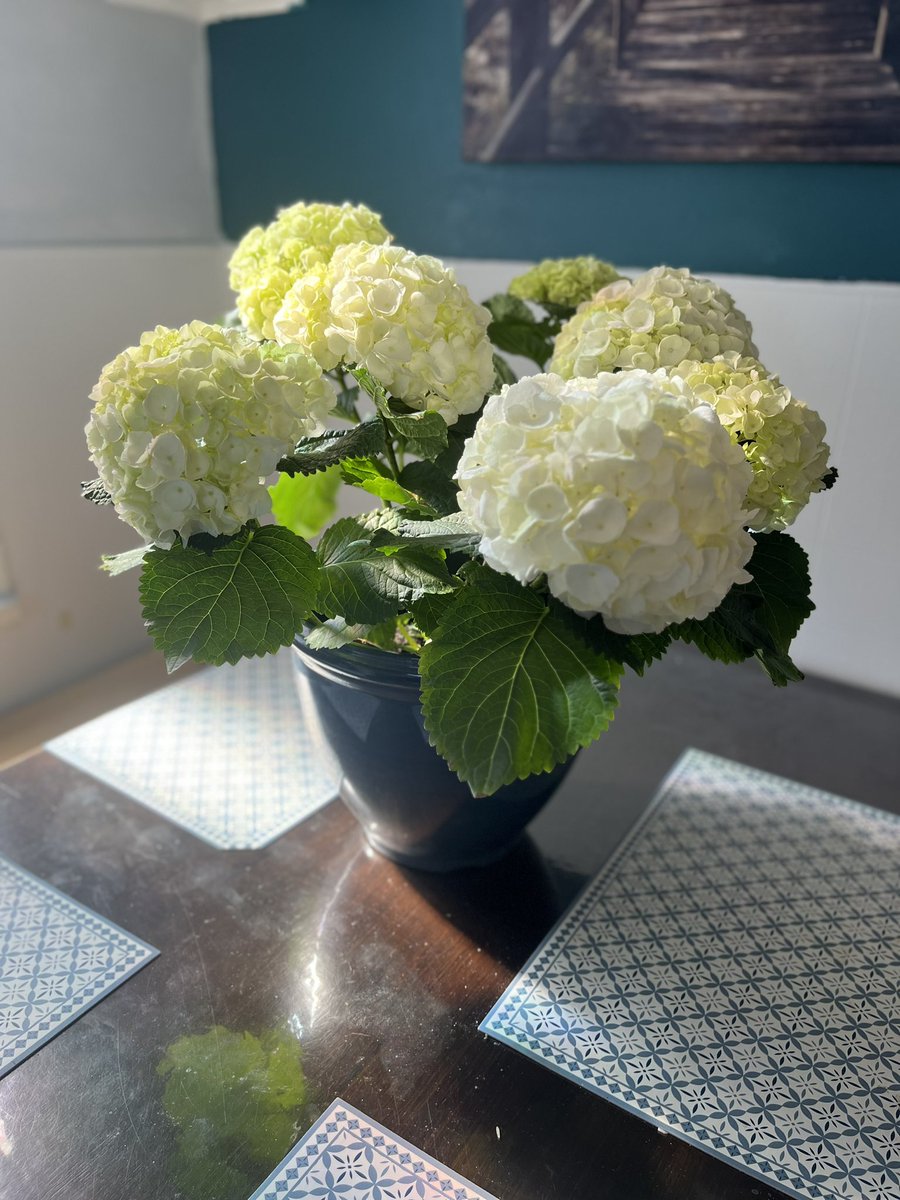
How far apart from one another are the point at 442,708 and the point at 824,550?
88 cm

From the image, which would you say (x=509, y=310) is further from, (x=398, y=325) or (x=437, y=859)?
(x=437, y=859)

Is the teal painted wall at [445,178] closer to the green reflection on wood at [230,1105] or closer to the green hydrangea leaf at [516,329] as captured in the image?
the green hydrangea leaf at [516,329]

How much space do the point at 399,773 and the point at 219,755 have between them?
1.07ft

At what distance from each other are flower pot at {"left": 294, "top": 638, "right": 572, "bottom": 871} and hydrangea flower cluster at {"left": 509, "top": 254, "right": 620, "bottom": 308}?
1.18ft

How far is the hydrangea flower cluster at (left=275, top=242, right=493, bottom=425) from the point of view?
2.05ft

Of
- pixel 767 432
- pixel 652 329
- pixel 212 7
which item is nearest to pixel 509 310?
pixel 652 329

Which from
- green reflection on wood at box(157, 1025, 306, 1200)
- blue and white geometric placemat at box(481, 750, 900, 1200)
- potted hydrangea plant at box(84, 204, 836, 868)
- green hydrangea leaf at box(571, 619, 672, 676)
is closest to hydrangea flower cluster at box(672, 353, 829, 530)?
potted hydrangea plant at box(84, 204, 836, 868)

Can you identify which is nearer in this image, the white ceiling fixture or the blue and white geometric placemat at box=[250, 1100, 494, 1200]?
the blue and white geometric placemat at box=[250, 1100, 494, 1200]

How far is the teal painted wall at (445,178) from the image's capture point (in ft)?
3.85

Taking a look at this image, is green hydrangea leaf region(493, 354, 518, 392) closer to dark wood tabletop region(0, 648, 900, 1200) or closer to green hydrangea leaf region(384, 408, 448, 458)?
green hydrangea leaf region(384, 408, 448, 458)

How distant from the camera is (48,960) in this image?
72 centimetres

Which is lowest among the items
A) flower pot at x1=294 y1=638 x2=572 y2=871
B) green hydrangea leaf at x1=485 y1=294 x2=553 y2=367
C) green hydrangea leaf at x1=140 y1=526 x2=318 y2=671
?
flower pot at x1=294 y1=638 x2=572 y2=871

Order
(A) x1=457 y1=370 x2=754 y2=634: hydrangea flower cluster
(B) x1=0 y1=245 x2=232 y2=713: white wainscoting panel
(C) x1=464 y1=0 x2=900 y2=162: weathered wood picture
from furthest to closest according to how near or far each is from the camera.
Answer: (B) x1=0 y1=245 x2=232 y2=713: white wainscoting panel → (C) x1=464 y1=0 x2=900 y2=162: weathered wood picture → (A) x1=457 y1=370 x2=754 y2=634: hydrangea flower cluster

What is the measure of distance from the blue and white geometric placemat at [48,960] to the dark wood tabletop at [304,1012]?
0.01 meters
